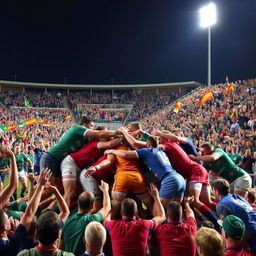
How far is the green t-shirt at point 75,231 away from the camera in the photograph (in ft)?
10.5

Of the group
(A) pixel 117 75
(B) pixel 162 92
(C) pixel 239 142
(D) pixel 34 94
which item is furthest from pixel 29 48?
(C) pixel 239 142

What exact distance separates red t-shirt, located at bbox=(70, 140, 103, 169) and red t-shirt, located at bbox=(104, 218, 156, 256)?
70.2 inches

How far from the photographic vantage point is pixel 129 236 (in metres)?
3.17

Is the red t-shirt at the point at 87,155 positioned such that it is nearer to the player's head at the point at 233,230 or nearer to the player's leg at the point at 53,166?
the player's leg at the point at 53,166

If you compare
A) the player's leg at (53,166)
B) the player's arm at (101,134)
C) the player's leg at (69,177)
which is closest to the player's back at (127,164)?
the player's arm at (101,134)

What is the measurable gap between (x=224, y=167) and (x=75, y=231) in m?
3.77

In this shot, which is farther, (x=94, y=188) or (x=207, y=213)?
(x=94, y=188)

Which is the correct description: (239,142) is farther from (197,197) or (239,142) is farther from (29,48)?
(29,48)

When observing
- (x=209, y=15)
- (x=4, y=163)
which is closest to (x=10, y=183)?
(x=4, y=163)

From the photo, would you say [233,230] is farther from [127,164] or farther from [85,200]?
[127,164]

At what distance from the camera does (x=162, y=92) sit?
43.3m

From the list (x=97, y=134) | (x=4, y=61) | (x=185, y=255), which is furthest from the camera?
(x=4, y=61)

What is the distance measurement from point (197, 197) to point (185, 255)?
1.71 metres

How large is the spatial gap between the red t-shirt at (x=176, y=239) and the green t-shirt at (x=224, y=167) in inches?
103
